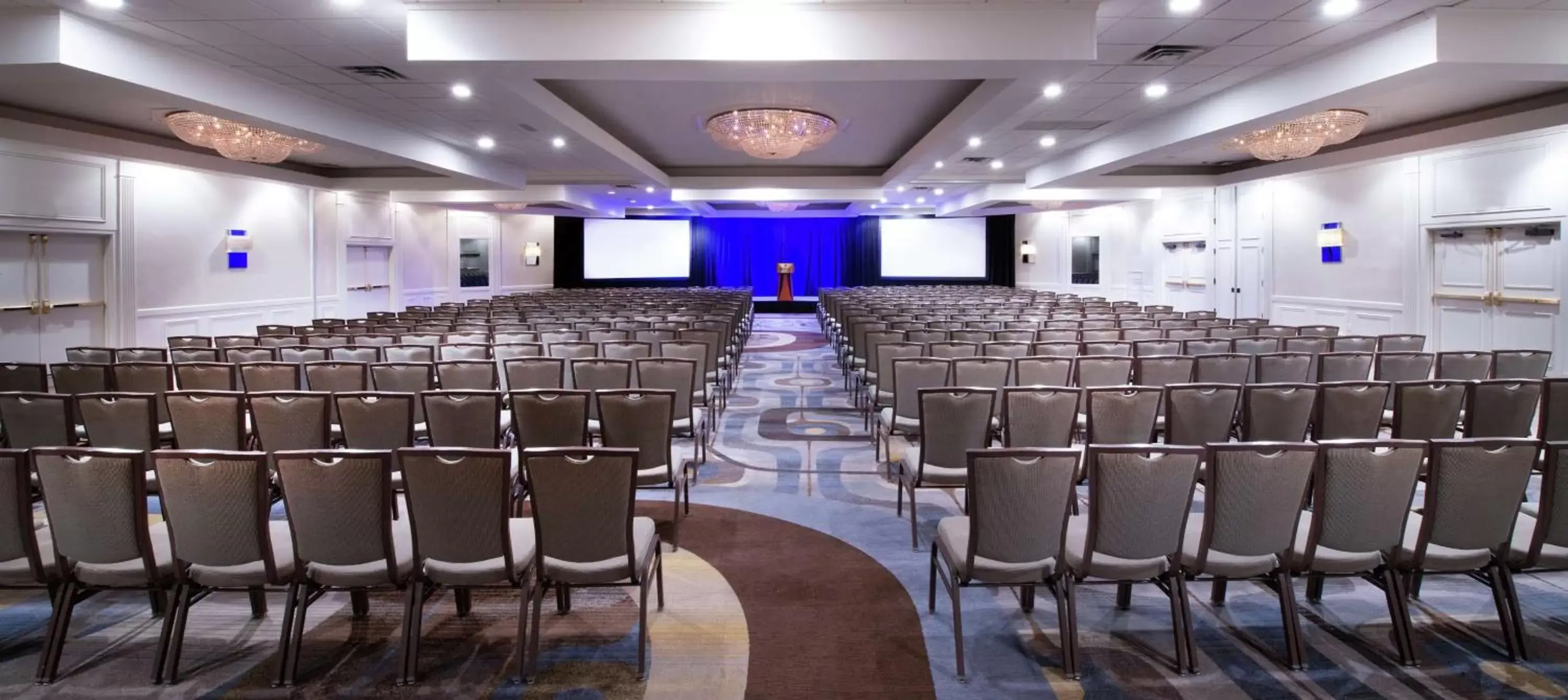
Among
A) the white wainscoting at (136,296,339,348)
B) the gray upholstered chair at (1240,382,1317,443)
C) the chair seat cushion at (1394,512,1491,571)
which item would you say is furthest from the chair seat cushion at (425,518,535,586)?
the white wainscoting at (136,296,339,348)

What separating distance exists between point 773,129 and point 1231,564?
24.5ft

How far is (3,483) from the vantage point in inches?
118

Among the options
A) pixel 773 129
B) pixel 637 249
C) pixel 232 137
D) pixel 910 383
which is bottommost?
pixel 910 383

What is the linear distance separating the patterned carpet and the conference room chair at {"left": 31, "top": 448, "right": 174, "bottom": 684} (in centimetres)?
22

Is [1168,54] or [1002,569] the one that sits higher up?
[1168,54]

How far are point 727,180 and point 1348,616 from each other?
15.3 m

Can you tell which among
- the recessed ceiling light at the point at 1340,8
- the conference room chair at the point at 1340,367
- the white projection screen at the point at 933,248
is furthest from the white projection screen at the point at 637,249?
the conference room chair at the point at 1340,367

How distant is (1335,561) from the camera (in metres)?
3.18

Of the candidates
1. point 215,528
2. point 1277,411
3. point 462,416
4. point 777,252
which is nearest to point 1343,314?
point 1277,411

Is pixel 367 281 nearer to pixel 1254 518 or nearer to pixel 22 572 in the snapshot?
pixel 22 572

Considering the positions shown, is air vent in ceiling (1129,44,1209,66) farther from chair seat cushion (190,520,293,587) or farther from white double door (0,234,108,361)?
white double door (0,234,108,361)

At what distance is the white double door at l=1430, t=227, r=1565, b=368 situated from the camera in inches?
367

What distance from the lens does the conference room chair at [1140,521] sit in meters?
3.05

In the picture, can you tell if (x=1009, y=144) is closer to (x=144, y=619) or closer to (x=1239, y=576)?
(x=1239, y=576)
